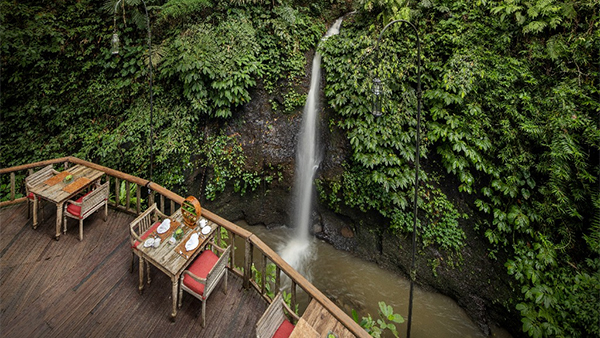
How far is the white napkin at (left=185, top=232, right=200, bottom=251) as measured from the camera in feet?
11.4

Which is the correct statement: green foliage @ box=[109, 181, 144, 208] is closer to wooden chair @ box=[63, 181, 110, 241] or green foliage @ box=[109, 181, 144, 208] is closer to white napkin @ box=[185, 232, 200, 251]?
wooden chair @ box=[63, 181, 110, 241]

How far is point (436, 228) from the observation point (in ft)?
18.6

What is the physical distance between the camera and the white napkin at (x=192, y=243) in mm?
3461

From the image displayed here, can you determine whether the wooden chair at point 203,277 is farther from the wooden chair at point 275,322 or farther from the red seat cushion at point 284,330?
the red seat cushion at point 284,330

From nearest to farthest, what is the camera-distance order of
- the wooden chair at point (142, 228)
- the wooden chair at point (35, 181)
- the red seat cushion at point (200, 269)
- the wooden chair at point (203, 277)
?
the wooden chair at point (203, 277)
the red seat cushion at point (200, 269)
the wooden chair at point (142, 228)
the wooden chair at point (35, 181)

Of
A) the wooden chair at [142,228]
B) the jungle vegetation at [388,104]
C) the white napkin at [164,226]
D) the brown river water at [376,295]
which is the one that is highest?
the jungle vegetation at [388,104]

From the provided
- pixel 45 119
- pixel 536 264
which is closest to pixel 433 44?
pixel 536 264

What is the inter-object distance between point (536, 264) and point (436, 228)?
5.92ft

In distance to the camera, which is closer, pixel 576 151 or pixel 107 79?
pixel 576 151

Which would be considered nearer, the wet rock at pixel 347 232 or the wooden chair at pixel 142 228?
the wooden chair at pixel 142 228

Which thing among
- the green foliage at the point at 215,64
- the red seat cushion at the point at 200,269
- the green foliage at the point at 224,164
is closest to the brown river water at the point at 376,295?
the green foliage at the point at 224,164

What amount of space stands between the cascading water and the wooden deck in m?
3.72

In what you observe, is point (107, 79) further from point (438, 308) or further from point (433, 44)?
point (438, 308)

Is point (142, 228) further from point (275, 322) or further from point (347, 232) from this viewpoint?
point (347, 232)
